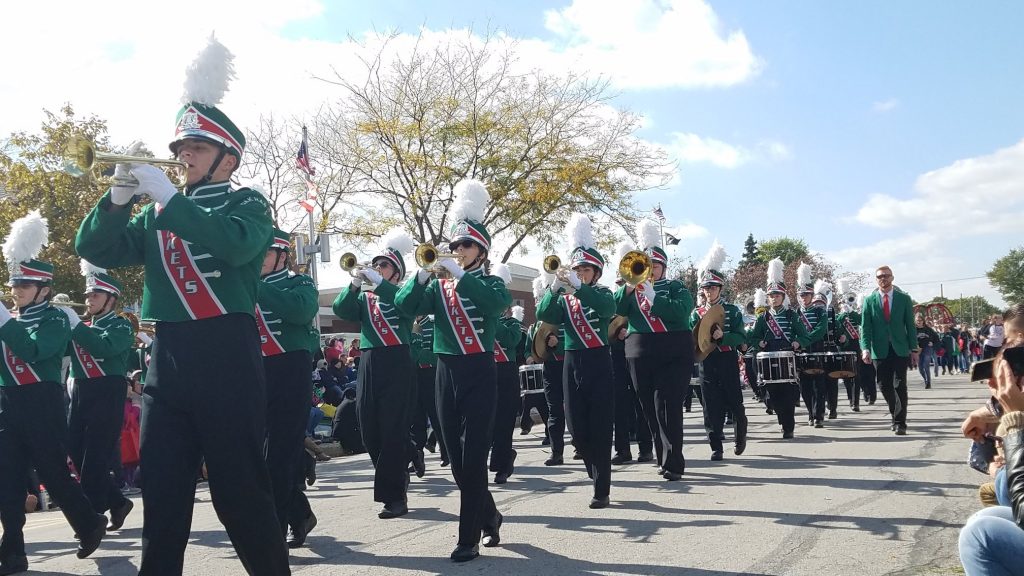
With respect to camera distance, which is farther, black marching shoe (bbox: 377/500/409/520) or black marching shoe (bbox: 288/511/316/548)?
black marching shoe (bbox: 377/500/409/520)

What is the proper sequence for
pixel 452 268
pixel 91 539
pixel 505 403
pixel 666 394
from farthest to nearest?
pixel 666 394, pixel 505 403, pixel 91 539, pixel 452 268

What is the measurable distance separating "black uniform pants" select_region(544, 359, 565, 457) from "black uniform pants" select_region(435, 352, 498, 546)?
4.64 meters

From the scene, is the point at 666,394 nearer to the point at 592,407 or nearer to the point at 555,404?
the point at 592,407

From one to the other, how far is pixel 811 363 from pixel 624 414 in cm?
426

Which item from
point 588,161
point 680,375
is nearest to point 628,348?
point 680,375

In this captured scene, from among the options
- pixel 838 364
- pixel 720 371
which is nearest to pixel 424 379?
pixel 720 371

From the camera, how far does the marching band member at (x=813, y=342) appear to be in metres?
13.3

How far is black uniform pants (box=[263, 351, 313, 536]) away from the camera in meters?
6.11

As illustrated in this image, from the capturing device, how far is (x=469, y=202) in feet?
21.1

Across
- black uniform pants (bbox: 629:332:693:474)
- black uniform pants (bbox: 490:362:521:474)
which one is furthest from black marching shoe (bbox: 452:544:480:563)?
black uniform pants (bbox: 629:332:693:474)

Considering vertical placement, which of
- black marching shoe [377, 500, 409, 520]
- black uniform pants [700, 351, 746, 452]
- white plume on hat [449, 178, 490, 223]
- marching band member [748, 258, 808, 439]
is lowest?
black marching shoe [377, 500, 409, 520]

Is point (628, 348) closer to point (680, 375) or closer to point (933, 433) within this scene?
point (680, 375)

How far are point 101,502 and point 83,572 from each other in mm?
1271

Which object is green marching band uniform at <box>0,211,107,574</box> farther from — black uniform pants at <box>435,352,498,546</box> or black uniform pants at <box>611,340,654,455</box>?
black uniform pants at <box>611,340,654,455</box>
